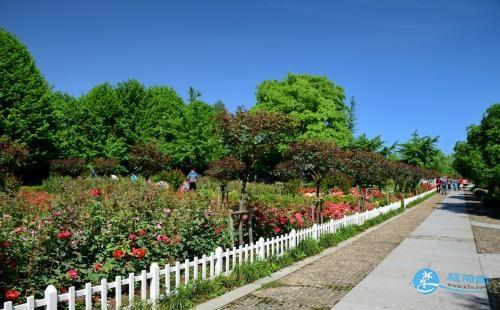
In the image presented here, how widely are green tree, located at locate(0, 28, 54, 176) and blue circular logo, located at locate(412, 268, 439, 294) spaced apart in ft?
99.6

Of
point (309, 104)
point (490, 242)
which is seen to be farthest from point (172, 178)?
point (309, 104)

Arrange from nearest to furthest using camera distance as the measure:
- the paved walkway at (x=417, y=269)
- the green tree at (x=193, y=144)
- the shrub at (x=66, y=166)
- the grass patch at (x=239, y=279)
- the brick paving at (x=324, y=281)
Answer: the grass patch at (x=239, y=279)
the brick paving at (x=324, y=281)
the paved walkway at (x=417, y=269)
the shrub at (x=66, y=166)
the green tree at (x=193, y=144)

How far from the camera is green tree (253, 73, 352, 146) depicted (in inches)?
1811

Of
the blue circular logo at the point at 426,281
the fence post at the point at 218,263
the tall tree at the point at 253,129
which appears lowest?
the blue circular logo at the point at 426,281

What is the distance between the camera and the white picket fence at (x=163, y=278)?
460 centimetres

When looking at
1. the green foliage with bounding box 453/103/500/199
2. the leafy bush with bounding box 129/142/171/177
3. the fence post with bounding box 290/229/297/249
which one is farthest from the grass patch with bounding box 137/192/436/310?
the leafy bush with bounding box 129/142/171/177

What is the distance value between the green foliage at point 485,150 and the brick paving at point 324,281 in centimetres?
938

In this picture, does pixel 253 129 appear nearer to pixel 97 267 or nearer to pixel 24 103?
pixel 97 267

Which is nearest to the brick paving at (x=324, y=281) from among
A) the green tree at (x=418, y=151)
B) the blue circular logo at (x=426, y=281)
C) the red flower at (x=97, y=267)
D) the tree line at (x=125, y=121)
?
the blue circular logo at (x=426, y=281)

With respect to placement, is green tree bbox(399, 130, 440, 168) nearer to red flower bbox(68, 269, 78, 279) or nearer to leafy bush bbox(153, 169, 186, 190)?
leafy bush bbox(153, 169, 186, 190)

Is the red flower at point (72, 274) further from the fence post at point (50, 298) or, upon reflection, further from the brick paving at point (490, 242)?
the brick paving at point (490, 242)

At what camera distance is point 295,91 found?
47781 millimetres

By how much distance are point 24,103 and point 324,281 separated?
3242 cm

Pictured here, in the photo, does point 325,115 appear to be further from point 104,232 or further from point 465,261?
point 104,232
